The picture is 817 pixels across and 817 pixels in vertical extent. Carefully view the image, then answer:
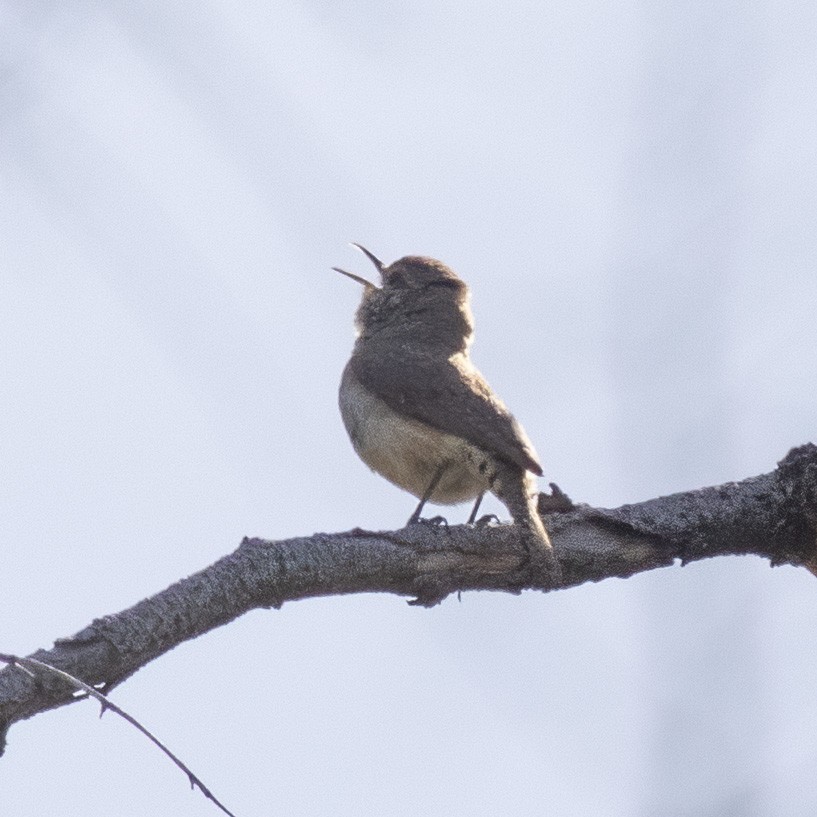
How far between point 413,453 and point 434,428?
0.17 metres

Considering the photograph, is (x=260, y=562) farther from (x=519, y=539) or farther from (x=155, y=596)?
(x=519, y=539)

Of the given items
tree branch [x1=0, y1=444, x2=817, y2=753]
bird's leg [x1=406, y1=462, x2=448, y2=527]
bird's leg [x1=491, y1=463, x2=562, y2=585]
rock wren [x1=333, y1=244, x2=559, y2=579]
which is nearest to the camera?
tree branch [x1=0, y1=444, x2=817, y2=753]

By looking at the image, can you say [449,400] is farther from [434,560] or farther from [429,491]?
[434,560]

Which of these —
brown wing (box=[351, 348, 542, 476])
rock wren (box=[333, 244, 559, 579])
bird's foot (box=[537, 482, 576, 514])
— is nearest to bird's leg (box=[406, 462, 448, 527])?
rock wren (box=[333, 244, 559, 579])

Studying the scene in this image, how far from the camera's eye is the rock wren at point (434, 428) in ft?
19.7

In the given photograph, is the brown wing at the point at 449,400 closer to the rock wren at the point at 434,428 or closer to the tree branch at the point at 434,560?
the rock wren at the point at 434,428

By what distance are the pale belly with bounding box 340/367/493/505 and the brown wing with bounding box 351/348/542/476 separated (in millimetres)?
49

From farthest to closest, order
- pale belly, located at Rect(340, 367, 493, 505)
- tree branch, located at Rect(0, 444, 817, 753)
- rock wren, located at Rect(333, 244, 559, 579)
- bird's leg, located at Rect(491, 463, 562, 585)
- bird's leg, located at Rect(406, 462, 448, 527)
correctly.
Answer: bird's leg, located at Rect(406, 462, 448, 527) → pale belly, located at Rect(340, 367, 493, 505) → rock wren, located at Rect(333, 244, 559, 579) → bird's leg, located at Rect(491, 463, 562, 585) → tree branch, located at Rect(0, 444, 817, 753)

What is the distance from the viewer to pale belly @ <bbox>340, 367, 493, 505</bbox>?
20.4 ft

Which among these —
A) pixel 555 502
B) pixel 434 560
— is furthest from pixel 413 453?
pixel 434 560

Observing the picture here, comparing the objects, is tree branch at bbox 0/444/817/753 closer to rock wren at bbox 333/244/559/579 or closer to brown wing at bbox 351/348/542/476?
rock wren at bbox 333/244/559/579

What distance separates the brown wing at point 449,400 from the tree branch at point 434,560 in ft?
1.58

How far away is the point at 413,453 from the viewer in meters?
6.34

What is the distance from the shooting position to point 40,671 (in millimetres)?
3506
